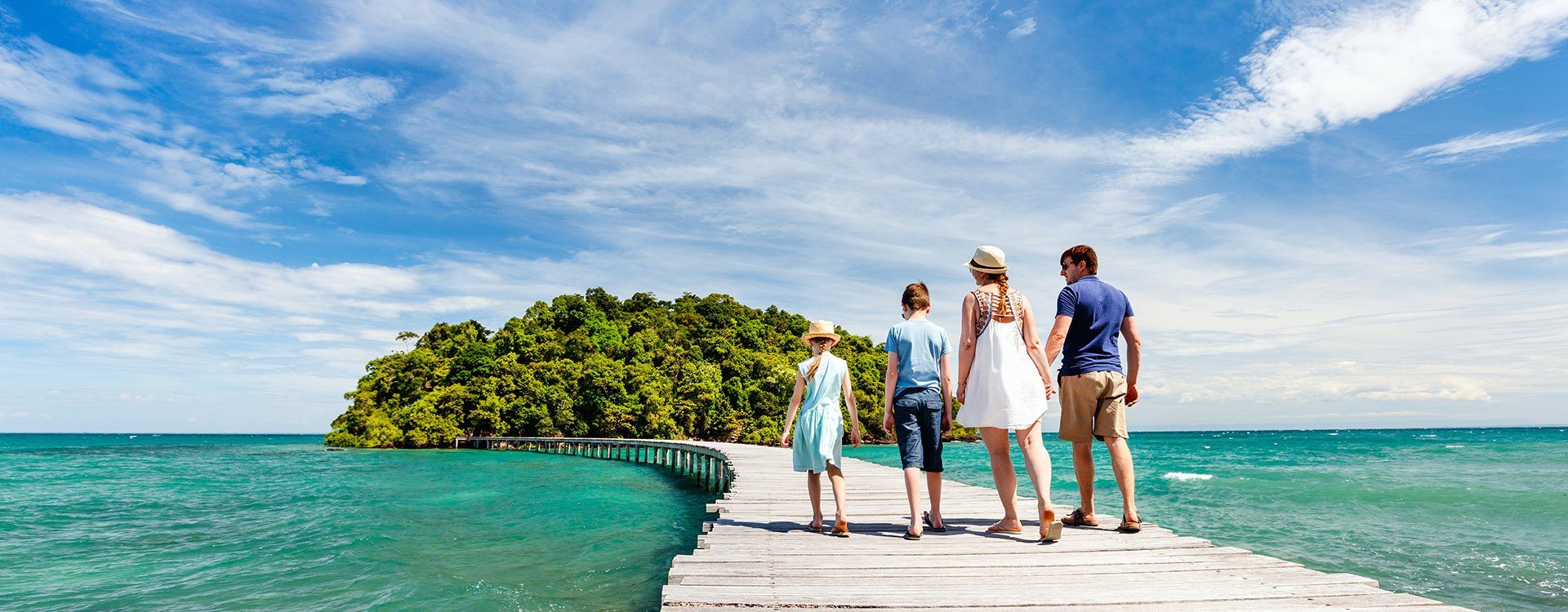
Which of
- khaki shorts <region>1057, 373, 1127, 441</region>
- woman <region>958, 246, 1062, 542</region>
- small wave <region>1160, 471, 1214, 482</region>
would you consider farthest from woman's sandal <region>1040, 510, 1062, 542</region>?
small wave <region>1160, 471, 1214, 482</region>

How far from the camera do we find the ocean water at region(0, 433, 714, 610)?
7.53 metres

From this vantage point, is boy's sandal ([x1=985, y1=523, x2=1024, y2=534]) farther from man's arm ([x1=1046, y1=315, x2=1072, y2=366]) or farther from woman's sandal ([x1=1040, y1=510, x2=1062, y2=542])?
man's arm ([x1=1046, y1=315, x2=1072, y2=366])

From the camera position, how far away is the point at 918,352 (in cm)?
515

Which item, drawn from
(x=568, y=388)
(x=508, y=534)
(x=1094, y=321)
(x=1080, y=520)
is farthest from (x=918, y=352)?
(x=568, y=388)

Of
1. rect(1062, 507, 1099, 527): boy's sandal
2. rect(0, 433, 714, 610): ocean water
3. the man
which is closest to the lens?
the man

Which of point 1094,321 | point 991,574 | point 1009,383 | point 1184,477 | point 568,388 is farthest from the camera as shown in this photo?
point 568,388

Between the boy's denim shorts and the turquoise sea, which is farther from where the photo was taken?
the turquoise sea

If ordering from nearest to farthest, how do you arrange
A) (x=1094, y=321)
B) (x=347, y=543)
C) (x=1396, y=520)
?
(x=1094, y=321) → (x=347, y=543) → (x=1396, y=520)

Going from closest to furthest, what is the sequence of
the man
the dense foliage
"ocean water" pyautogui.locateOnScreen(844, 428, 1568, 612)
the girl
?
the man → the girl → "ocean water" pyautogui.locateOnScreen(844, 428, 1568, 612) → the dense foliage

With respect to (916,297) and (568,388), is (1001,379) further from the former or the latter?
(568,388)

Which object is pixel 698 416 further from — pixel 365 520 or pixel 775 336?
pixel 365 520

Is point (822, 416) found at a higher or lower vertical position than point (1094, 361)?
lower

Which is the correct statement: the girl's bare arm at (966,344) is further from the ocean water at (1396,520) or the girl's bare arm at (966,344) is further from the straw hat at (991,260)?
the ocean water at (1396,520)

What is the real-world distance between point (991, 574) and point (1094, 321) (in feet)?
5.92
